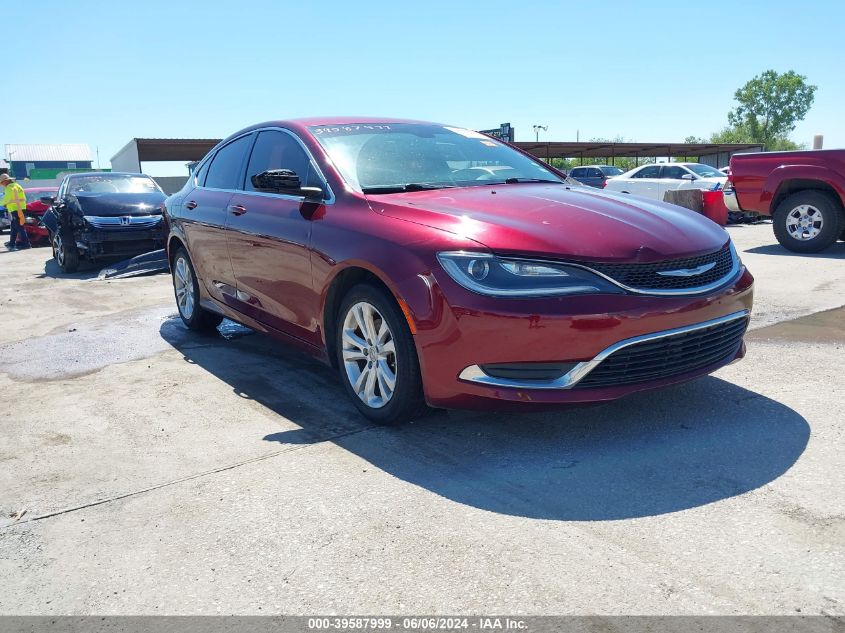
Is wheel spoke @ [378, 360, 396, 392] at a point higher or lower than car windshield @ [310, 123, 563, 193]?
lower

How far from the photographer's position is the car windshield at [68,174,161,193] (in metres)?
11.8

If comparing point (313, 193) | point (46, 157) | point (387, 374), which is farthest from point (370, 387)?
point (46, 157)

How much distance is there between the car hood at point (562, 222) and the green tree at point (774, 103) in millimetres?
119326

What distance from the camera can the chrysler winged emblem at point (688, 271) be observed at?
10.7 feet

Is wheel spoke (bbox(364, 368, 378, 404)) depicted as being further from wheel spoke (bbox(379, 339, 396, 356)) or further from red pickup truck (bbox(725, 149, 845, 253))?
red pickup truck (bbox(725, 149, 845, 253))

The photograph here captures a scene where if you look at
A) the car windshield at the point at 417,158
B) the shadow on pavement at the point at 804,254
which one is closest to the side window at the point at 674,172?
the shadow on pavement at the point at 804,254

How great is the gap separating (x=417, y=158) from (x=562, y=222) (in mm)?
1322

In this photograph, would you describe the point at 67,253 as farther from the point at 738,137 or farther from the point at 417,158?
the point at 738,137

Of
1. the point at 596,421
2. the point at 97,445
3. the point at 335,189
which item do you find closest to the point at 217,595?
the point at 97,445

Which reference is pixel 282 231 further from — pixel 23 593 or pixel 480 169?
pixel 23 593

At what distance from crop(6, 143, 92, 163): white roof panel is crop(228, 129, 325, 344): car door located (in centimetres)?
10593

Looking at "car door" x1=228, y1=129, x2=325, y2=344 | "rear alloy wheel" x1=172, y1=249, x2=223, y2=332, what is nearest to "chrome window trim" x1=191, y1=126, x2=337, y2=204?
"car door" x1=228, y1=129, x2=325, y2=344

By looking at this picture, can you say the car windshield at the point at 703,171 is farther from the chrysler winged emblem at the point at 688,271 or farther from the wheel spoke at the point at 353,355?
the wheel spoke at the point at 353,355

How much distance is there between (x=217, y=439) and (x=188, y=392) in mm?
968
